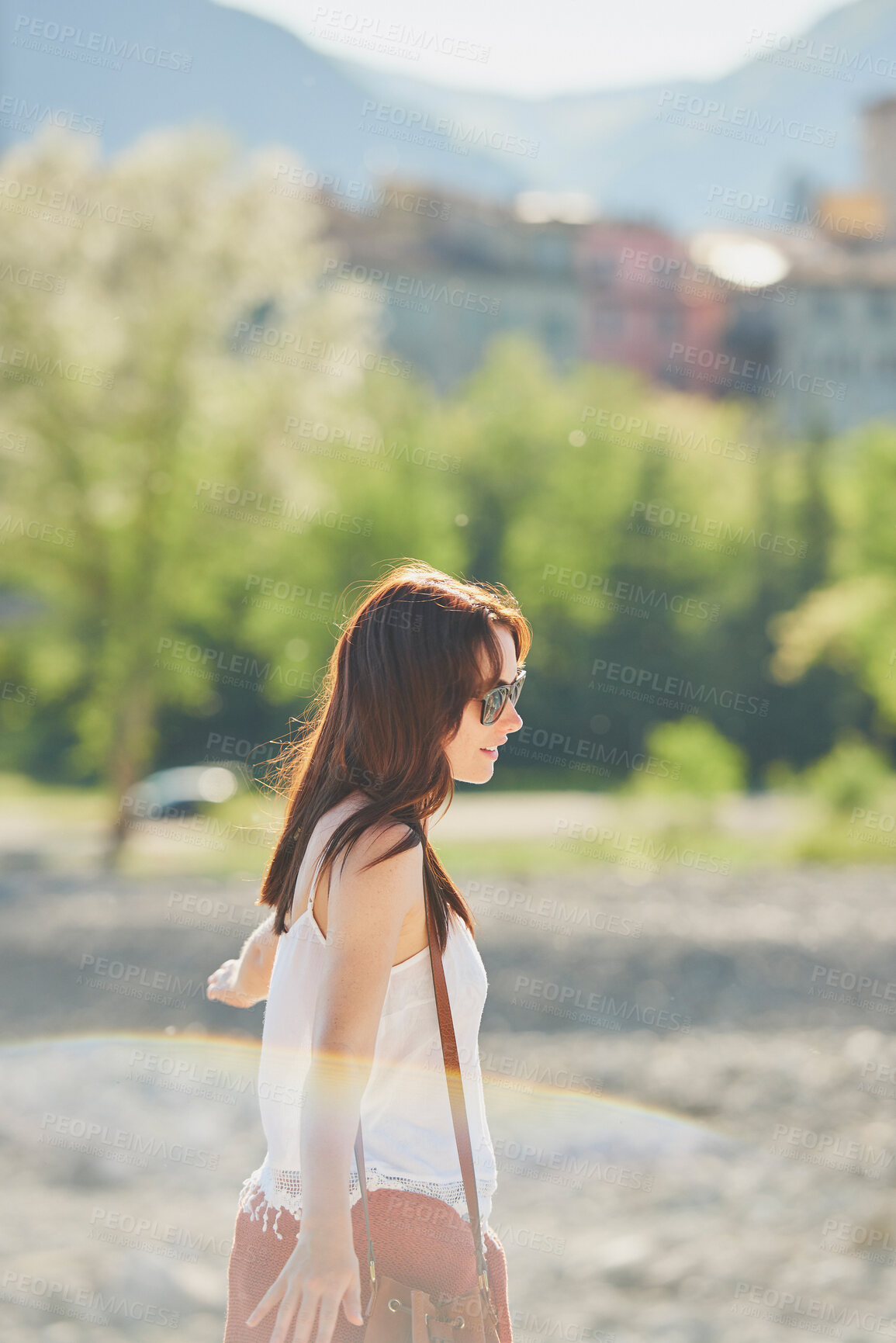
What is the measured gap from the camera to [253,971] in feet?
6.16

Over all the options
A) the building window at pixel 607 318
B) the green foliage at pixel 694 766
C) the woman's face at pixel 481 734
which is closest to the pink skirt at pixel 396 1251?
the woman's face at pixel 481 734

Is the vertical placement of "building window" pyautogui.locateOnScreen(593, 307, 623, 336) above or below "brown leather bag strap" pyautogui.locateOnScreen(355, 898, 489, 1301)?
above

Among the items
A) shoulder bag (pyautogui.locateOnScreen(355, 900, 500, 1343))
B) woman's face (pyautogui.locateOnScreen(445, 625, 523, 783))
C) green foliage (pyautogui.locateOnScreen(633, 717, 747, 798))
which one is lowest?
green foliage (pyautogui.locateOnScreen(633, 717, 747, 798))

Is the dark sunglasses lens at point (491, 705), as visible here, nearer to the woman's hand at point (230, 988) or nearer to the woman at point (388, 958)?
the woman at point (388, 958)

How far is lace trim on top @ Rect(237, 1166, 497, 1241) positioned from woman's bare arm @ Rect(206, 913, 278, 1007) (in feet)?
0.91

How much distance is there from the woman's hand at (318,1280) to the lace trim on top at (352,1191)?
0.12 meters

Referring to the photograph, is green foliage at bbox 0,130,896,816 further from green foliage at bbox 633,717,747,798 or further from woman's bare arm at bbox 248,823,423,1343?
woman's bare arm at bbox 248,823,423,1343

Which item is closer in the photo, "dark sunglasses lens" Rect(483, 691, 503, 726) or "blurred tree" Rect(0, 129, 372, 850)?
"dark sunglasses lens" Rect(483, 691, 503, 726)

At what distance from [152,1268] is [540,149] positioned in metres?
13.6

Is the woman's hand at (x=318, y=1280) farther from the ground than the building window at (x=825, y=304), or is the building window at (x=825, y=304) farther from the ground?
the building window at (x=825, y=304)

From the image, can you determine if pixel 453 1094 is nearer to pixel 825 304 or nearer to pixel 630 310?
pixel 630 310

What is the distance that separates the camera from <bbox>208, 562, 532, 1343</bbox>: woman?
4.97ft

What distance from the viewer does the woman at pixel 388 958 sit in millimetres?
1515

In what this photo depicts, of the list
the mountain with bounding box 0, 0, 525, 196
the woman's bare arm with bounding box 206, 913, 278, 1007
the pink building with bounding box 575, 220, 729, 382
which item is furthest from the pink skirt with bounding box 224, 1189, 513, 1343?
the pink building with bounding box 575, 220, 729, 382
